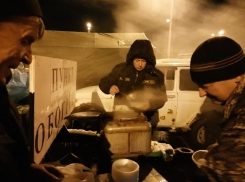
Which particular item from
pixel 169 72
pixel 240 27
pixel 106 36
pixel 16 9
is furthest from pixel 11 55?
pixel 240 27

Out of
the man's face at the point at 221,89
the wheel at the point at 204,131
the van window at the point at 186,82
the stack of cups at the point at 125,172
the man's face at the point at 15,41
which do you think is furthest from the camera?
the van window at the point at 186,82

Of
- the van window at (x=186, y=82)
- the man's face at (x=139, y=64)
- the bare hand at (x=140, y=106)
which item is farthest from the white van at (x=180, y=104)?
the bare hand at (x=140, y=106)

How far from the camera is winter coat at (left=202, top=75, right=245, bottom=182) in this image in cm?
126

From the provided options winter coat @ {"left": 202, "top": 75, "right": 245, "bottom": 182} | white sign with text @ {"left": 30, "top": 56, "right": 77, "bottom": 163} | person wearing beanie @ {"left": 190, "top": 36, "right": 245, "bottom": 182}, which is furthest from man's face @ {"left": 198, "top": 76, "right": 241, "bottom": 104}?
white sign with text @ {"left": 30, "top": 56, "right": 77, "bottom": 163}

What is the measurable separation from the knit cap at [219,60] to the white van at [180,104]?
14.2 feet

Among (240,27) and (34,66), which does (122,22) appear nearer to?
(240,27)

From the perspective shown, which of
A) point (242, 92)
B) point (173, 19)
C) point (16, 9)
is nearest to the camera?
point (16, 9)

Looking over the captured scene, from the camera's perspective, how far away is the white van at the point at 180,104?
5.95m

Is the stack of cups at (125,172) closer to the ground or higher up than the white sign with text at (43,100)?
closer to the ground

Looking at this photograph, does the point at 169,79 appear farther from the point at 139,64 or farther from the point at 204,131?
the point at 139,64

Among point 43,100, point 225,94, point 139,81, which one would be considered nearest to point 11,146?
point 43,100

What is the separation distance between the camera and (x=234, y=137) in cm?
131

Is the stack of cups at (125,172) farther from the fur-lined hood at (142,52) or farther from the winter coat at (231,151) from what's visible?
the fur-lined hood at (142,52)

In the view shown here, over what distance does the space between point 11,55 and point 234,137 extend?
1294mm
